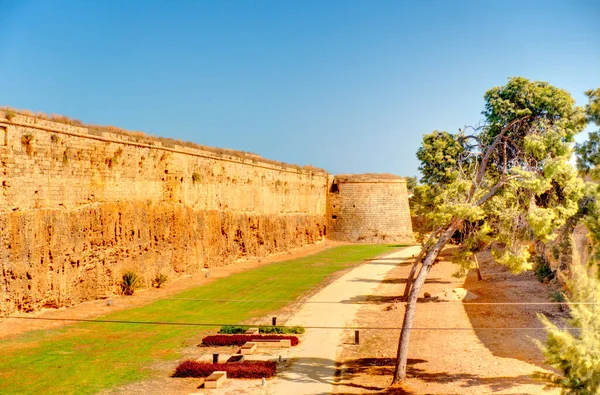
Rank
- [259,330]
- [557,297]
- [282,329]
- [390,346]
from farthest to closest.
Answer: [557,297], [259,330], [282,329], [390,346]

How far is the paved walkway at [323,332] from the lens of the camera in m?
12.7

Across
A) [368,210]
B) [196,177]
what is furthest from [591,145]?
[368,210]

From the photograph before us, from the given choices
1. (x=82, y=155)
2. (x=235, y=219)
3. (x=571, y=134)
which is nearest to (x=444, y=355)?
(x=571, y=134)

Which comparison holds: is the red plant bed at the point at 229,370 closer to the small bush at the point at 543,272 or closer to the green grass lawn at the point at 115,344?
the green grass lawn at the point at 115,344

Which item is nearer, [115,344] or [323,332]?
[115,344]

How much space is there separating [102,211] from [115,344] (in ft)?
26.3

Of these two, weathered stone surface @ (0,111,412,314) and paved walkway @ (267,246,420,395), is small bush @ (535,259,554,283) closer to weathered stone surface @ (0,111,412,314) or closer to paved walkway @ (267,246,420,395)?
paved walkway @ (267,246,420,395)

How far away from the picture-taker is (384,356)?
15266mm

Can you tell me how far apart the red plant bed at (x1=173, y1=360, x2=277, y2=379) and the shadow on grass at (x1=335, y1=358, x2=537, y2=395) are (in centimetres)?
180

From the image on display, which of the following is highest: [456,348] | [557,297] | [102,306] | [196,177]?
[196,177]

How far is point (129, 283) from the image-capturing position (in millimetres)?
23391

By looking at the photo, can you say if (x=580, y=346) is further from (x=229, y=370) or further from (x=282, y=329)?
(x=282, y=329)

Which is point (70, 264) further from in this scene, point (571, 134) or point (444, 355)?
point (571, 134)

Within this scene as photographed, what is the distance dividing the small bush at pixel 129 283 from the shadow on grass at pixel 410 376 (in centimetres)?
1197
